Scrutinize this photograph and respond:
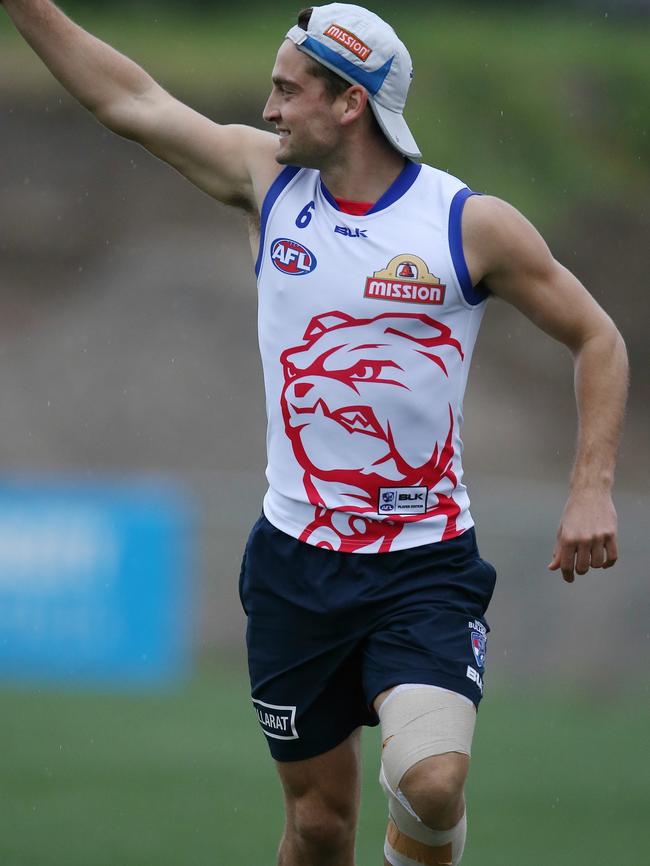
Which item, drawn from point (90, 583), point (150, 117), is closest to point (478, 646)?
point (150, 117)

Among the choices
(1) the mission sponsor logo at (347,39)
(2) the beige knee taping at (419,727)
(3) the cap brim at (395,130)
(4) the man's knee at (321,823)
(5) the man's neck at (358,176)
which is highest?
(1) the mission sponsor logo at (347,39)

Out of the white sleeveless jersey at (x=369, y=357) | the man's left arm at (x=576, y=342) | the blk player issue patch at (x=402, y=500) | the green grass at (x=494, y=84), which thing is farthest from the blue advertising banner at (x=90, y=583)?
the green grass at (x=494, y=84)

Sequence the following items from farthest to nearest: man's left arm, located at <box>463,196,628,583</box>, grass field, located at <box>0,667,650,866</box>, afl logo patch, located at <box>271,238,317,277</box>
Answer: grass field, located at <box>0,667,650,866</box> < afl logo patch, located at <box>271,238,317,277</box> < man's left arm, located at <box>463,196,628,583</box>

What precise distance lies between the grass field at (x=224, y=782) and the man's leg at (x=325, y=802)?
1554 mm

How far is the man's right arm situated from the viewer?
14.5ft

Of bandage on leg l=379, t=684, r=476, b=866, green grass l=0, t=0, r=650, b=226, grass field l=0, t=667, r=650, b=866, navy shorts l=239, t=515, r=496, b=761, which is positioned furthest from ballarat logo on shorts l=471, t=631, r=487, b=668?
green grass l=0, t=0, r=650, b=226

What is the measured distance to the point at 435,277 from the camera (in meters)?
4.20

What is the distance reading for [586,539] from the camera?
13.5ft

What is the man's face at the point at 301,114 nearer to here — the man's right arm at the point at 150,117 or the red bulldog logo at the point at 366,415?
the man's right arm at the point at 150,117

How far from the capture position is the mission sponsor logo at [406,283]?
4195mm

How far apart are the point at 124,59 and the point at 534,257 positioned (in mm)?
1340

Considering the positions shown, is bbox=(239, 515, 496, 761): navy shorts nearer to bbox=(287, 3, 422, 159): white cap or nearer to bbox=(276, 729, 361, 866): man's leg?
bbox=(276, 729, 361, 866): man's leg

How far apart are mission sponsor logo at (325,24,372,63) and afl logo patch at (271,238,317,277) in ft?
1.82

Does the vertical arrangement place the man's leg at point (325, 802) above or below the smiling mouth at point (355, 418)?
below
